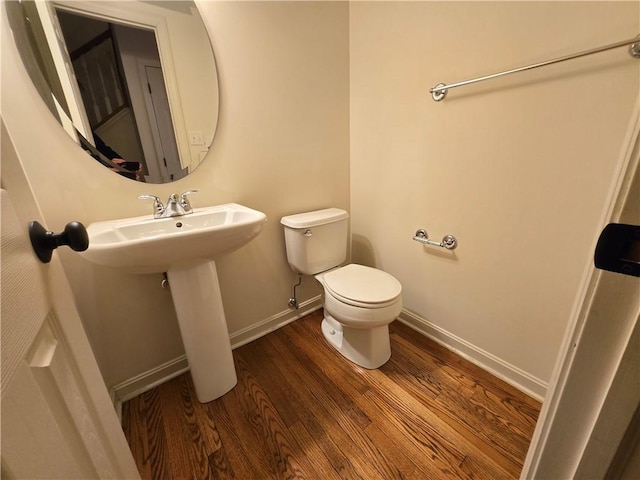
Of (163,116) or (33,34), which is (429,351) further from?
(33,34)

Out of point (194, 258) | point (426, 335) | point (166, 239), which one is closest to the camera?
point (166, 239)

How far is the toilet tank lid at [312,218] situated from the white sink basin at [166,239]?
32 centimetres

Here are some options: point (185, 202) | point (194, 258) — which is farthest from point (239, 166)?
point (194, 258)

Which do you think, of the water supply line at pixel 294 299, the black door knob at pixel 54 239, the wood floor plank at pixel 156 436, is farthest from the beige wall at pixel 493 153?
the wood floor plank at pixel 156 436

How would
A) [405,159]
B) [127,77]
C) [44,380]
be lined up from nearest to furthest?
[44,380], [127,77], [405,159]

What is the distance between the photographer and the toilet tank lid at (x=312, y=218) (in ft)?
4.59

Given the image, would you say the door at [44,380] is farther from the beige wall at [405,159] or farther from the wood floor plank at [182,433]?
the beige wall at [405,159]

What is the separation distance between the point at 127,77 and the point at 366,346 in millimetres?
1565

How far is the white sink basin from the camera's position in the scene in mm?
762

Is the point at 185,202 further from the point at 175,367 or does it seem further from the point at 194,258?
the point at 175,367

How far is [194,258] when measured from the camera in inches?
36.3

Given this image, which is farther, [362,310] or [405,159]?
[405,159]

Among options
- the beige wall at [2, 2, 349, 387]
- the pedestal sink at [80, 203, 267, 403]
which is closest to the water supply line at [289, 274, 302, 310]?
the beige wall at [2, 2, 349, 387]

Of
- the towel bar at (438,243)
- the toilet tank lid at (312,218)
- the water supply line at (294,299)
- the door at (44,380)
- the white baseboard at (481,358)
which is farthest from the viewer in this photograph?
the water supply line at (294,299)
